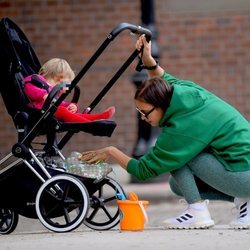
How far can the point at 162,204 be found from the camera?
11312mm

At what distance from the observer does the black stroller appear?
22.9ft

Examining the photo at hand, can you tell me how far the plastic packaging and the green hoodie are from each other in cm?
26

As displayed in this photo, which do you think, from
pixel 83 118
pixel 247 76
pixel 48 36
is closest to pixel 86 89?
pixel 48 36

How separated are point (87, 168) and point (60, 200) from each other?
27 cm

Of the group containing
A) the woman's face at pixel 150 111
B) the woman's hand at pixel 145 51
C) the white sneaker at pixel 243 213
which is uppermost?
the woman's hand at pixel 145 51

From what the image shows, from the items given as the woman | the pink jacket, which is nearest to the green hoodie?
the woman

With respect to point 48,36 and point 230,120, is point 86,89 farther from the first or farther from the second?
point 230,120

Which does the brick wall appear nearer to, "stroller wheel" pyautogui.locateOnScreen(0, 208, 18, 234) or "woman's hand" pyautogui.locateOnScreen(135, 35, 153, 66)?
"stroller wheel" pyautogui.locateOnScreen(0, 208, 18, 234)

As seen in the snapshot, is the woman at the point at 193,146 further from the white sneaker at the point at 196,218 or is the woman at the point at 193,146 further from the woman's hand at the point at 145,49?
the woman's hand at the point at 145,49

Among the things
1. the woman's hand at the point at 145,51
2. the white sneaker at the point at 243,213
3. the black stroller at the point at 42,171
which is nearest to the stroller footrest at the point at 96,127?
the black stroller at the point at 42,171

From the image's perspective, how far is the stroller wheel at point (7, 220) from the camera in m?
7.31

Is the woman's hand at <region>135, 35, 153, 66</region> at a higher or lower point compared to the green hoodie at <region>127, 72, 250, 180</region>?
higher

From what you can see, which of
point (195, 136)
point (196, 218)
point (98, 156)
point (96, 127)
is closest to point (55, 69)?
point (96, 127)

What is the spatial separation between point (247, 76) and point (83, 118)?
22.3 ft
